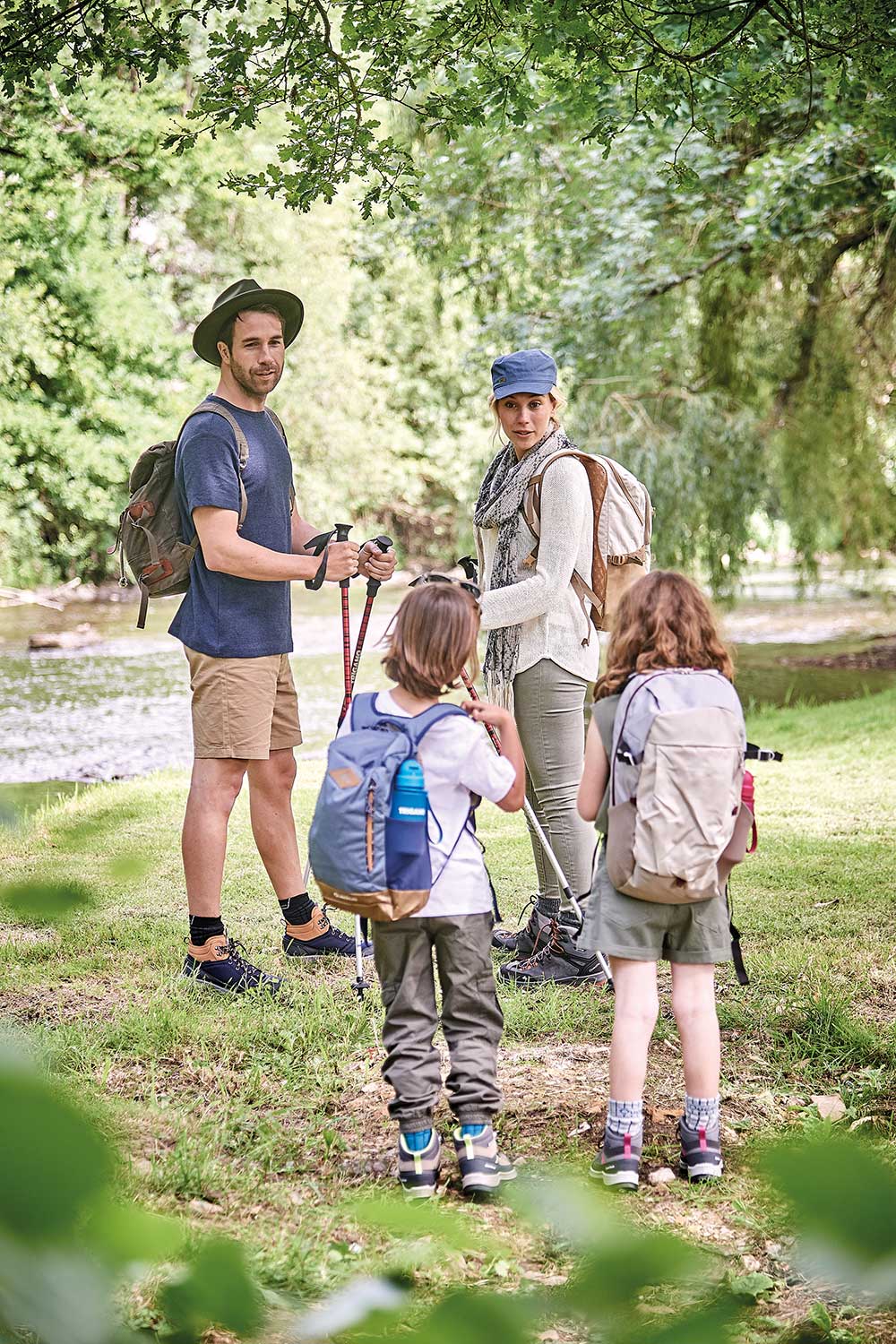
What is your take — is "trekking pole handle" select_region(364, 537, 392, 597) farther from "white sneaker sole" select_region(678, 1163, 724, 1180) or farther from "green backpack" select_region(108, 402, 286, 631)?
"white sneaker sole" select_region(678, 1163, 724, 1180)

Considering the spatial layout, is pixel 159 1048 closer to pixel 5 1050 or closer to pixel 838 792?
pixel 5 1050

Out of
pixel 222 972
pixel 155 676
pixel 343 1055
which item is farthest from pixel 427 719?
pixel 155 676

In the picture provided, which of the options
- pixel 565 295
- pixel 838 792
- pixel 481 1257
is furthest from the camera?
pixel 565 295

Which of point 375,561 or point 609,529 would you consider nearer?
point 375,561

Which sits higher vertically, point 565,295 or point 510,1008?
point 565,295

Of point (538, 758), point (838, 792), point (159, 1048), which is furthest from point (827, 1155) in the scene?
point (838, 792)

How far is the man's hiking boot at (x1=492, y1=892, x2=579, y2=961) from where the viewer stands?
4.04 m

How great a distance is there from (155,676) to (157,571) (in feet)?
35.3

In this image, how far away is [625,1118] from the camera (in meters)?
2.70

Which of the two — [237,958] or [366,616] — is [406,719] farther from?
[237,958]

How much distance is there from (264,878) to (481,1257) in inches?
192

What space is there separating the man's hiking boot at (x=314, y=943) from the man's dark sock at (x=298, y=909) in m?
0.02

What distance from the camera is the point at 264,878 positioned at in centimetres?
550

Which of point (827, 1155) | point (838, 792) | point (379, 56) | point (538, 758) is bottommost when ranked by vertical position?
point (838, 792)
